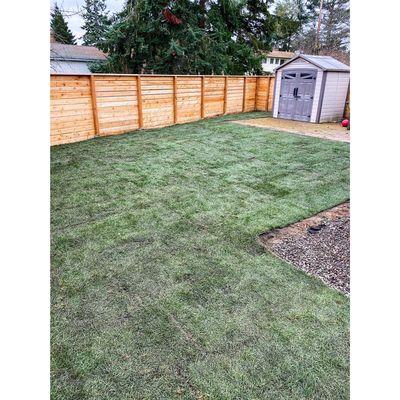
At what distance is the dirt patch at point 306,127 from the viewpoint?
874cm

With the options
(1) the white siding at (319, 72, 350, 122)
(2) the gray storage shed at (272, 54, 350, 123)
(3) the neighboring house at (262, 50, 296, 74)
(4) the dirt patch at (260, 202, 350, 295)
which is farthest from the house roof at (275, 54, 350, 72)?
(3) the neighboring house at (262, 50, 296, 74)

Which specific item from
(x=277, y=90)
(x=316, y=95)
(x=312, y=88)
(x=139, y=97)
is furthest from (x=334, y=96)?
(x=139, y=97)

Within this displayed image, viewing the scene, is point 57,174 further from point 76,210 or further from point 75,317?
point 75,317

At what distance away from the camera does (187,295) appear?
94.0 inches

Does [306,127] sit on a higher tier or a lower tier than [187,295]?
higher

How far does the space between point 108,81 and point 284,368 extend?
7.62 meters

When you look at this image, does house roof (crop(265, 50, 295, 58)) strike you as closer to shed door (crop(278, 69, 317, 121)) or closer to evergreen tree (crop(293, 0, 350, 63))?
evergreen tree (crop(293, 0, 350, 63))

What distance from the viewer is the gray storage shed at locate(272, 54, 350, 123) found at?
10.0 metres

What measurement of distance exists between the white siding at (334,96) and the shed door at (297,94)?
0.46 m

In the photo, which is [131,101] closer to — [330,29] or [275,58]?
[330,29]

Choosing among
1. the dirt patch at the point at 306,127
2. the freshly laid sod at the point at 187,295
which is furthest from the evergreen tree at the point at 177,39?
the freshly laid sod at the point at 187,295

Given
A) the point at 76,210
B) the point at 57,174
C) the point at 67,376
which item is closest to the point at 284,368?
the point at 67,376

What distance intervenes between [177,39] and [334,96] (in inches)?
276

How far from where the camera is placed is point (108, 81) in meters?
7.64
